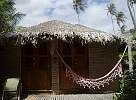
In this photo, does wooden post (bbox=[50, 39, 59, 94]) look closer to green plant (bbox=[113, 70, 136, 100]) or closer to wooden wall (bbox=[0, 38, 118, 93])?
wooden wall (bbox=[0, 38, 118, 93])

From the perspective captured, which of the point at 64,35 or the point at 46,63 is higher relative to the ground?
the point at 64,35

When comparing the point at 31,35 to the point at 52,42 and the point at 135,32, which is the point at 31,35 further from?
the point at 135,32

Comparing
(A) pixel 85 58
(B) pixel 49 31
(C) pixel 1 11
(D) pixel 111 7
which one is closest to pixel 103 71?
(A) pixel 85 58

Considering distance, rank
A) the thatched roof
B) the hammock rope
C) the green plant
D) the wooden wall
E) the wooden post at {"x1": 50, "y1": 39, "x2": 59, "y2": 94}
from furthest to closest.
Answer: the wooden wall, the wooden post at {"x1": 50, "y1": 39, "x2": 59, "y2": 94}, the hammock rope, the thatched roof, the green plant

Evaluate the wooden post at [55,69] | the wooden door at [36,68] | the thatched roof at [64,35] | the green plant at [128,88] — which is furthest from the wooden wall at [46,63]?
the green plant at [128,88]

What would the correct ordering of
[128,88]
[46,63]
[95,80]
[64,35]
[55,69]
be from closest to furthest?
[128,88] < [64,35] < [95,80] < [55,69] < [46,63]

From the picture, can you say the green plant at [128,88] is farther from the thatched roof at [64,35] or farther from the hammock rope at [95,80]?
the thatched roof at [64,35]

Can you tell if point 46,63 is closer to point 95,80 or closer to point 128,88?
point 95,80

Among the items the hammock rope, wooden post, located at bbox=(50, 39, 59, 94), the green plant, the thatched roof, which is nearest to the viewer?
the green plant

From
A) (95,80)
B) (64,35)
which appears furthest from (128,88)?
(64,35)

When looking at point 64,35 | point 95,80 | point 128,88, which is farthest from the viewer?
point 95,80

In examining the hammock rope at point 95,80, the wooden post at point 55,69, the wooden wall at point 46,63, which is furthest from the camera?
the wooden wall at point 46,63

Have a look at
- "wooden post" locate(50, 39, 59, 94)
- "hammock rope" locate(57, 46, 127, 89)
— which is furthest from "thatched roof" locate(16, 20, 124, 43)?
"hammock rope" locate(57, 46, 127, 89)

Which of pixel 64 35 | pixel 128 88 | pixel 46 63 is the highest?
pixel 64 35
